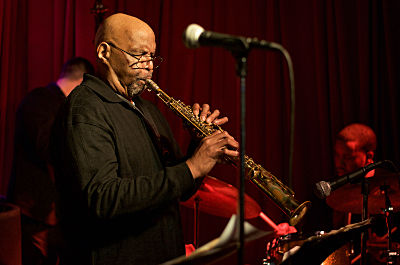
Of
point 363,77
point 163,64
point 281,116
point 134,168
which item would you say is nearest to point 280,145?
point 281,116

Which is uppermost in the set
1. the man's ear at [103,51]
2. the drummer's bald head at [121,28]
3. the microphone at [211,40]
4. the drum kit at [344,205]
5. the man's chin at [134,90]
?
the drummer's bald head at [121,28]

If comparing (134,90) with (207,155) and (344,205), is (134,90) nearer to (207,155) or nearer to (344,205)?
(207,155)

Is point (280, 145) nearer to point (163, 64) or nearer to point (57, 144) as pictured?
point (163, 64)

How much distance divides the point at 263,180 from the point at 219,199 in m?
0.68

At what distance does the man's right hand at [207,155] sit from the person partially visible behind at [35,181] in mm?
1425

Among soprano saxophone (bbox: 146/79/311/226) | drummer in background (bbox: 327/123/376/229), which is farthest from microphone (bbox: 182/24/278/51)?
drummer in background (bbox: 327/123/376/229)

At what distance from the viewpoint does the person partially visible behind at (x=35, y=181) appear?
2973mm

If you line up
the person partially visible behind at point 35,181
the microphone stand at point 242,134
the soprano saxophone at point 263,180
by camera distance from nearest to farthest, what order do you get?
the microphone stand at point 242,134 < the soprano saxophone at point 263,180 < the person partially visible behind at point 35,181

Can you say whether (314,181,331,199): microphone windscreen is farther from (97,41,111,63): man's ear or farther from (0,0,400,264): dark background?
(0,0,400,264): dark background

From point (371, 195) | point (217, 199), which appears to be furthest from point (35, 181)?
point (371, 195)

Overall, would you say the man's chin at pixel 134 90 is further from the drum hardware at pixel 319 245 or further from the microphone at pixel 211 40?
the drum hardware at pixel 319 245

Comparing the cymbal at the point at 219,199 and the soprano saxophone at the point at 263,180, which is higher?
the soprano saxophone at the point at 263,180

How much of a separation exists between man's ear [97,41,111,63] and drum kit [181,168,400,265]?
0.96m

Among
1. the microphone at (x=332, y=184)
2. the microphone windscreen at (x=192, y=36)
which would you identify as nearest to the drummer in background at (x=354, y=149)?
the microphone at (x=332, y=184)
